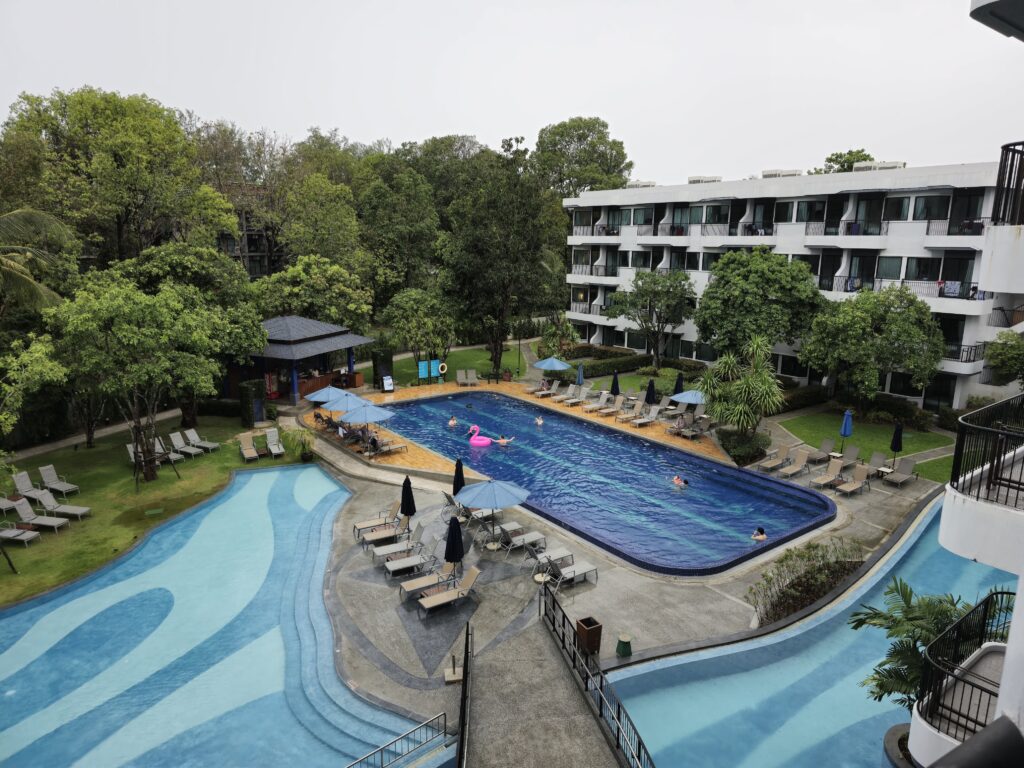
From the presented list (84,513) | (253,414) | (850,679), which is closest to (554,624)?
(850,679)

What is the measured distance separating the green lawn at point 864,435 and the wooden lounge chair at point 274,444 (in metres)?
21.6

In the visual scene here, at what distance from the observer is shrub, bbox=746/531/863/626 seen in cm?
1425

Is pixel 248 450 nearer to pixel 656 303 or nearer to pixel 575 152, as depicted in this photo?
pixel 656 303

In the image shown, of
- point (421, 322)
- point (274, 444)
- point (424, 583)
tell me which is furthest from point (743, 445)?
point (421, 322)

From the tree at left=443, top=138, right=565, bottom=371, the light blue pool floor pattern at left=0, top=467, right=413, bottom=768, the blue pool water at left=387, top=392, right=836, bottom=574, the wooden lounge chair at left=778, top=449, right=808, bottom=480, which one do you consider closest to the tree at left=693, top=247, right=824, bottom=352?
the blue pool water at left=387, top=392, right=836, bottom=574

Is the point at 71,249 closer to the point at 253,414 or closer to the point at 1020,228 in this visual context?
the point at 253,414

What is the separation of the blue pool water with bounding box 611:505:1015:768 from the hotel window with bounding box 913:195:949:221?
2300cm

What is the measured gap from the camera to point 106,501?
66.1 feet

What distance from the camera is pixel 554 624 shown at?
12.4 m

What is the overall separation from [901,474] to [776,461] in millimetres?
4021

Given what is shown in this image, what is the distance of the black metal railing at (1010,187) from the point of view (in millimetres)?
7169

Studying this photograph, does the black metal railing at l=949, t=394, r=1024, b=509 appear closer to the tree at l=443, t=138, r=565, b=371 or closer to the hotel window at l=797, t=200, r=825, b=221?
the tree at l=443, t=138, r=565, b=371

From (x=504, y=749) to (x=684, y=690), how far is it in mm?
4420

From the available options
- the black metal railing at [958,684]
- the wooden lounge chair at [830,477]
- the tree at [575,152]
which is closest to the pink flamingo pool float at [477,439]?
the wooden lounge chair at [830,477]
